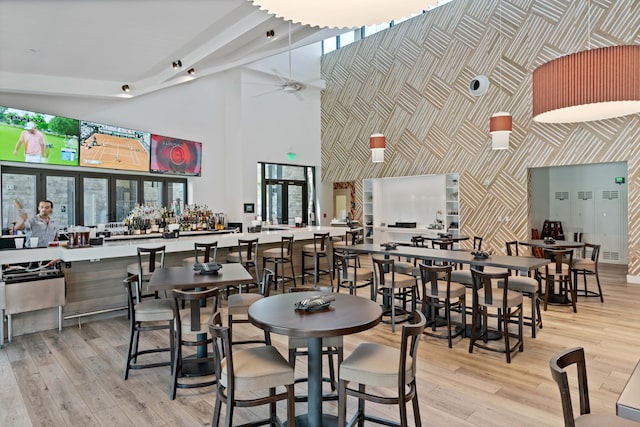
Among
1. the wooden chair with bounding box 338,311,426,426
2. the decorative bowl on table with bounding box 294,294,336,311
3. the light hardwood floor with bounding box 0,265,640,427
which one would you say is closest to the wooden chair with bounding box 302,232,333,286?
the light hardwood floor with bounding box 0,265,640,427

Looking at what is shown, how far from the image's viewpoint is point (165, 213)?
26.8 ft

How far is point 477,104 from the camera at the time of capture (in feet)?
Answer: 31.2

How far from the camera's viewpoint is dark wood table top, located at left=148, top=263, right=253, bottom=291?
11.0 ft

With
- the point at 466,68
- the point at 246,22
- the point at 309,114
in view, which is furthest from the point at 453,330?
the point at 309,114

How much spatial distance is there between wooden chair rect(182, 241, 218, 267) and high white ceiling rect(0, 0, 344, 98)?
3166mm

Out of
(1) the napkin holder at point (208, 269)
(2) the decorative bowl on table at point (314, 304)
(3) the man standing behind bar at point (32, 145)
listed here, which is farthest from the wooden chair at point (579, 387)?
(3) the man standing behind bar at point (32, 145)

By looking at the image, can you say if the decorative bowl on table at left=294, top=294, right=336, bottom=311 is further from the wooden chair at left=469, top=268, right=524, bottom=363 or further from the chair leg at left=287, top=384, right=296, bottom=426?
the wooden chair at left=469, top=268, right=524, bottom=363

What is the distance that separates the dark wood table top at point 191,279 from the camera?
132 inches

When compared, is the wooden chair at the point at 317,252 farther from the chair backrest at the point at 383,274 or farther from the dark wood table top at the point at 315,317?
the dark wood table top at the point at 315,317

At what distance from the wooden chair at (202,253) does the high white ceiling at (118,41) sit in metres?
3.17

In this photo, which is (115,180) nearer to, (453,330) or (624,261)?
(453,330)

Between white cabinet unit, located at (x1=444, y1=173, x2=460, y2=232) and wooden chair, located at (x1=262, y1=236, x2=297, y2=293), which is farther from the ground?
white cabinet unit, located at (x1=444, y1=173, x2=460, y2=232)

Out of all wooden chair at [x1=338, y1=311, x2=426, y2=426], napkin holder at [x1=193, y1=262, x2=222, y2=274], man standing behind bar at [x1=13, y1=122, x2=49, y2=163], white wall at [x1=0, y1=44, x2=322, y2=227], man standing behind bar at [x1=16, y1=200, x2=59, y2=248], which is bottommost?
wooden chair at [x1=338, y1=311, x2=426, y2=426]

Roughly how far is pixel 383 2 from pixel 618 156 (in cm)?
799
